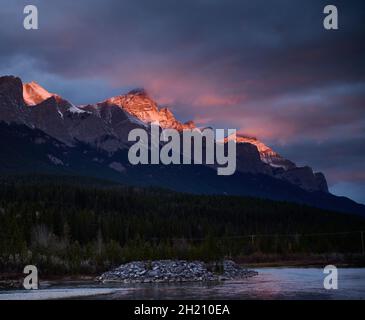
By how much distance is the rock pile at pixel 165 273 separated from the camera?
76.8m

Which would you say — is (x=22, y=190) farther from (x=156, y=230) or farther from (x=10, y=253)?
(x=10, y=253)

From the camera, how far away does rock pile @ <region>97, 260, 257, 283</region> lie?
76.8 m

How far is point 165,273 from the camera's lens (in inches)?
3081
